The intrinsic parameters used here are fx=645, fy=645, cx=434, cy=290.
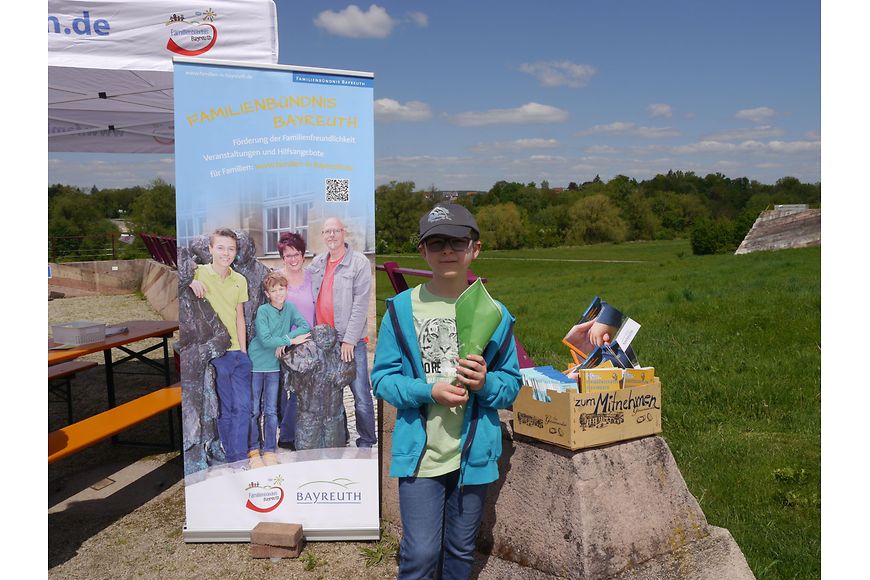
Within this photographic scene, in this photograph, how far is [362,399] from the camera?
372 cm

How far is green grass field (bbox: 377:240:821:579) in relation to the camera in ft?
12.7

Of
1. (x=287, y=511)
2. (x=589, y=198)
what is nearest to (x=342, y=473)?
(x=287, y=511)

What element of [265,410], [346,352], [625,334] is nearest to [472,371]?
[625,334]

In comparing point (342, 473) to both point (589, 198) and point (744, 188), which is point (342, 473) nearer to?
point (589, 198)

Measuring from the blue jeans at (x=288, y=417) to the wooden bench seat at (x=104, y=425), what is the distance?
49.2 inches

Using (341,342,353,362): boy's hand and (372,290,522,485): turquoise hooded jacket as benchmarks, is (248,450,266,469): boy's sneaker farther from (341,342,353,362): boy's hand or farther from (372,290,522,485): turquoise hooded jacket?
(372,290,522,485): turquoise hooded jacket

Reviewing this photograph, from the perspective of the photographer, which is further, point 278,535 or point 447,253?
point 278,535

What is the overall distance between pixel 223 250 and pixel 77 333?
7.36 ft

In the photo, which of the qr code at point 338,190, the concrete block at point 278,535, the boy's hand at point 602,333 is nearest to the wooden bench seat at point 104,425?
the concrete block at point 278,535

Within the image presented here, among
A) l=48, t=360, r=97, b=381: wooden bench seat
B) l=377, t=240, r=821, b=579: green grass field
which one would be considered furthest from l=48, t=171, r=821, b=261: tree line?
l=48, t=360, r=97, b=381: wooden bench seat

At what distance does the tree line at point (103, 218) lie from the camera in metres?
20.4

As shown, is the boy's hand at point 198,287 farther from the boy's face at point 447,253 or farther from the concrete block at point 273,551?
the boy's face at point 447,253

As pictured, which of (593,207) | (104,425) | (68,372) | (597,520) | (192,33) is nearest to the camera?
(597,520)

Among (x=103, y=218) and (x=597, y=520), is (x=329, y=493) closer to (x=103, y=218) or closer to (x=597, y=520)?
(x=597, y=520)
